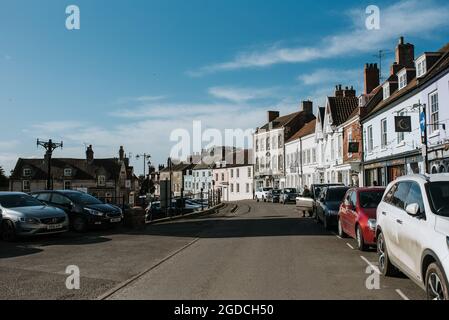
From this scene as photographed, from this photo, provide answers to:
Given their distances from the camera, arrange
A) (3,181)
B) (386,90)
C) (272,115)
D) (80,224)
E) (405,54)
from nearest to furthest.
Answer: (80,224), (386,90), (405,54), (272,115), (3,181)

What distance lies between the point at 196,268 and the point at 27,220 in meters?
6.90

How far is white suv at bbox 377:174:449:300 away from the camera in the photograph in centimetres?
559

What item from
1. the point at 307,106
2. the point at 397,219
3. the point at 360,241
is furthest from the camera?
the point at 307,106

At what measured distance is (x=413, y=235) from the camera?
21.4 ft

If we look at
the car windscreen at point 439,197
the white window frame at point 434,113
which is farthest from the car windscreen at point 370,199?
the white window frame at point 434,113

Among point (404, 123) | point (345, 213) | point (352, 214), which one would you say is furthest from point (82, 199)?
point (404, 123)

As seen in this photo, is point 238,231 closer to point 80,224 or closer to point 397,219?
point 80,224

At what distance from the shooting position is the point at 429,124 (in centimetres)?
2061

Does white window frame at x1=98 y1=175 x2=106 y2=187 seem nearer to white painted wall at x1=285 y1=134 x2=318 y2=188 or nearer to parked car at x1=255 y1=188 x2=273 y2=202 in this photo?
parked car at x1=255 y1=188 x2=273 y2=202

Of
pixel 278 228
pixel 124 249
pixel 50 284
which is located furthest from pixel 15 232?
pixel 278 228

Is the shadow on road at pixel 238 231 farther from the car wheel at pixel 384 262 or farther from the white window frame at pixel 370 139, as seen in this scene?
the white window frame at pixel 370 139

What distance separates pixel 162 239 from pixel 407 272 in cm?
921

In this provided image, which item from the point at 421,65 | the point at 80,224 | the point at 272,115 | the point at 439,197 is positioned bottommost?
the point at 80,224
